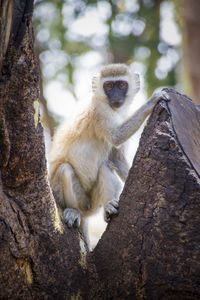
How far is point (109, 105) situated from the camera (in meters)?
5.31

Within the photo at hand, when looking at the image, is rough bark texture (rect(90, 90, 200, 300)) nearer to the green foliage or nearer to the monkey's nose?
the monkey's nose

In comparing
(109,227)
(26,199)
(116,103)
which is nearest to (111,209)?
(109,227)

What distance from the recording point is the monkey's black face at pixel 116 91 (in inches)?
210

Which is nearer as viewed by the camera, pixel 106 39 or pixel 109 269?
pixel 109 269

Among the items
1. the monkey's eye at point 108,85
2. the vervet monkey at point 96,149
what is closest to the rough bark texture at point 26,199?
the vervet monkey at point 96,149

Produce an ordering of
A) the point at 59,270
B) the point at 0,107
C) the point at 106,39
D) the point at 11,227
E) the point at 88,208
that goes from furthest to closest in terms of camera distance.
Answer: the point at 106,39, the point at 88,208, the point at 59,270, the point at 11,227, the point at 0,107

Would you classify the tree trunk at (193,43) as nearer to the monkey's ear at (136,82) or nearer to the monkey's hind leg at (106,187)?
the monkey's ear at (136,82)

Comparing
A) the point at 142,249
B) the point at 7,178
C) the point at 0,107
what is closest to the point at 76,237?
the point at 142,249

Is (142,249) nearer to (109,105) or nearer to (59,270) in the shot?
(59,270)

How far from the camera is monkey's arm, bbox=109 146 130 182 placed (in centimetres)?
526

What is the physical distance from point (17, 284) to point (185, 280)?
140 centimetres

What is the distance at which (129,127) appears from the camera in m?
4.73

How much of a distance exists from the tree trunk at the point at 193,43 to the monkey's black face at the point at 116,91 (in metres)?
5.85

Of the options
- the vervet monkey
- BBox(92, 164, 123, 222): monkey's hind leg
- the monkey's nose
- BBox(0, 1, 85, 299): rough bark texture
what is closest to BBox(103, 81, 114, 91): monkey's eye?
the vervet monkey
